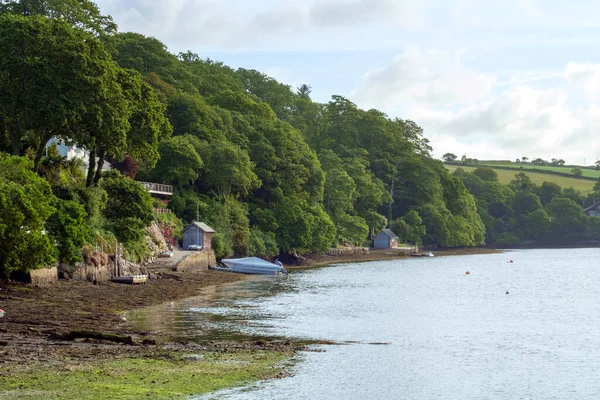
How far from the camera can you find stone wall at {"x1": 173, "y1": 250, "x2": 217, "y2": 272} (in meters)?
70.2

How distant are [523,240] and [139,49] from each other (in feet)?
365

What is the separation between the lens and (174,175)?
297 feet

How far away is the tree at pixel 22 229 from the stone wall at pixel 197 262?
2403 centimetres

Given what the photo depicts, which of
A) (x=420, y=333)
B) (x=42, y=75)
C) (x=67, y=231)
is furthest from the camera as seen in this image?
(x=42, y=75)

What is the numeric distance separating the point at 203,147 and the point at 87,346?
67.9m

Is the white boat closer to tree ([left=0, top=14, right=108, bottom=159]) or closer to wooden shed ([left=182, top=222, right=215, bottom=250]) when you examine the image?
wooden shed ([left=182, top=222, right=215, bottom=250])

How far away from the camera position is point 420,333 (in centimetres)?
3950

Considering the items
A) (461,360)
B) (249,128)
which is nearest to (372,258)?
(249,128)

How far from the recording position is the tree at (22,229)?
4253cm

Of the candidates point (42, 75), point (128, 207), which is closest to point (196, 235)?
point (128, 207)

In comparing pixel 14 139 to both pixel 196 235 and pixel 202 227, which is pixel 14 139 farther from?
pixel 196 235

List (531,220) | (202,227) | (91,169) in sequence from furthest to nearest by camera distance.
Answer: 1. (531,220)
2. (202,227)
3. (91,169)

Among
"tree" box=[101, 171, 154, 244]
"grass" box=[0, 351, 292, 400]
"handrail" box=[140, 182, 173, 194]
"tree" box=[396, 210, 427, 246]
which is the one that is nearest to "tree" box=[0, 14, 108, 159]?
"tree" box=[101, 171, 154, 244]

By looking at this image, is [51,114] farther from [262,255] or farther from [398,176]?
[398,176]
